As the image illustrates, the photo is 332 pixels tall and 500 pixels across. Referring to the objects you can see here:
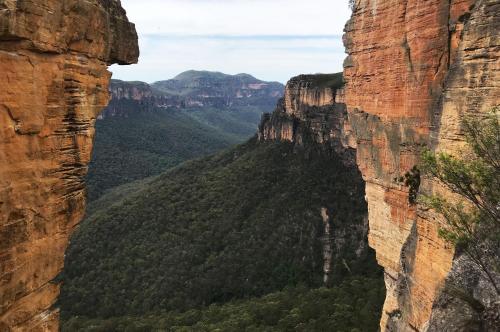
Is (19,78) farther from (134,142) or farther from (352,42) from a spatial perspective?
(134,142)

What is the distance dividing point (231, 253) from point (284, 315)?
1758 cm

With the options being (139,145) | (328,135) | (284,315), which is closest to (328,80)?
(328,135)

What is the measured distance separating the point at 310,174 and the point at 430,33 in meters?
49.3

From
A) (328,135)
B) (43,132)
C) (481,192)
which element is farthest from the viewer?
(328,135)

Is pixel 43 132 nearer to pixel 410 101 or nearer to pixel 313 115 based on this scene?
pixel 410 101

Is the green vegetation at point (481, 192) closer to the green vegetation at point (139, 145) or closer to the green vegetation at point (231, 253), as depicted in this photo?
the green vegetation at point (231, 253)

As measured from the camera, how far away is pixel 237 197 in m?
65.2

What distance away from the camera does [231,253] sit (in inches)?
2206

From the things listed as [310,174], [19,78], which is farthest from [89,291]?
[19,78]

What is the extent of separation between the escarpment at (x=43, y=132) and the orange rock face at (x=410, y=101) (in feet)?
34.7

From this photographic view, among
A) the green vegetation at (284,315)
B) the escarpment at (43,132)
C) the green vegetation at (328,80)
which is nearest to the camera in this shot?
the escarpment at (43,132)

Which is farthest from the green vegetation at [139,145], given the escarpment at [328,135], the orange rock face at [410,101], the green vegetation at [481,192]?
the green vegetation at [481,192]

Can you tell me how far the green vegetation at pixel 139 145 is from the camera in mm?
123944

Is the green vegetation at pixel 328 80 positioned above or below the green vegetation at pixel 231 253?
above
